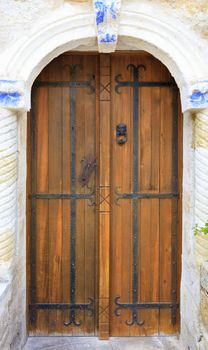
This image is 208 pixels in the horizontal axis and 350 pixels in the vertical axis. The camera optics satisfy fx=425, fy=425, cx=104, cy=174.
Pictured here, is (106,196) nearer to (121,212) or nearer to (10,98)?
(121,212)

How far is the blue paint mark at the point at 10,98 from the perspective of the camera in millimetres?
2727

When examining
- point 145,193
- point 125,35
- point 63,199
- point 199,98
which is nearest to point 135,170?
point 145,193

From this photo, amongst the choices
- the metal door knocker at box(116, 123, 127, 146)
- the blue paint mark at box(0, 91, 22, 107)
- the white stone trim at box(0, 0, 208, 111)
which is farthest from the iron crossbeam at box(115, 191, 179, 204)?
the blue paint mark at box(0, 91, 22, 107)

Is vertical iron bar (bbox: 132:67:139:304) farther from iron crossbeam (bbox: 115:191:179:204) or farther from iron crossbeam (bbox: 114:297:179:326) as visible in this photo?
iron crossbeam (bbox: 114:297:179:326)

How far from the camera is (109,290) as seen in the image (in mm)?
3279

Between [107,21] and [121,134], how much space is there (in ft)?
2.79

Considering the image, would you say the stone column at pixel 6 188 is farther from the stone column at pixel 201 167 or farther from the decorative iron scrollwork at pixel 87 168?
the stone column at pixel 201 167

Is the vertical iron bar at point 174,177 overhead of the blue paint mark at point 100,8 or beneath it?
beneath

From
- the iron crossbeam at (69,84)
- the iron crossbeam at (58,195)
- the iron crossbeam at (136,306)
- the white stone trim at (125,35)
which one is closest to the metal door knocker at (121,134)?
the iron crossbeam at (69,84)

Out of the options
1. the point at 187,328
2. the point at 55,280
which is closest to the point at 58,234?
the point at 55,280

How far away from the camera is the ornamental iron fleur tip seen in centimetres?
271

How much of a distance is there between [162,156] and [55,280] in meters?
1.27

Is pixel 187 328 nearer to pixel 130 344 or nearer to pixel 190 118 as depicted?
pixel 130 344

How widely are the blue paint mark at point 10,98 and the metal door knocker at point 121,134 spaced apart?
84cm
